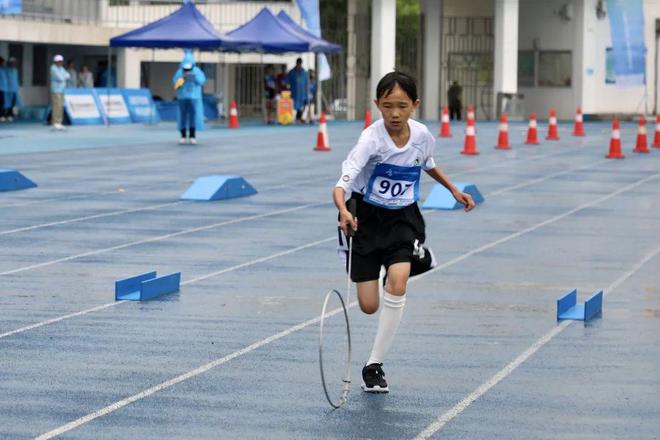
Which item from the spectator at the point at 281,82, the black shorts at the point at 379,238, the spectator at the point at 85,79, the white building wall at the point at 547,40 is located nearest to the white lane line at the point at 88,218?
the black shorts at the point at 379,238

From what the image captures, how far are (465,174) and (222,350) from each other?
17.6 metres

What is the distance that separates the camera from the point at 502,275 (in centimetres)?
1373

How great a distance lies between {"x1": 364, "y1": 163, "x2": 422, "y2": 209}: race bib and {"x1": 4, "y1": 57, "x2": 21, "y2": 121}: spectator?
117 ft

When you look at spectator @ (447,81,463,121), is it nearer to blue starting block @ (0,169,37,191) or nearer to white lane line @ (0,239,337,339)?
blue starting block @ (0,169,37,191)

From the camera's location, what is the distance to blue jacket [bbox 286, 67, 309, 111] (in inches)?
1890

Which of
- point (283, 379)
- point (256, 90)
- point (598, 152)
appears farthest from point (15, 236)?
point (256, 90)

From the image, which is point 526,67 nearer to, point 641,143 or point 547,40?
point 547,40

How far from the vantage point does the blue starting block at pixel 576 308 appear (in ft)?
36.7

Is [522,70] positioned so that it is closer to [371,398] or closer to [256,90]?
[256,90]

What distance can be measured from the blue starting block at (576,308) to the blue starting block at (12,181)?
12.1 m

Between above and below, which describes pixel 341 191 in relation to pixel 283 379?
above

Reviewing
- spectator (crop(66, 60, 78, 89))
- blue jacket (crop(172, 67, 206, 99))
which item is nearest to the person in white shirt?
blue jacket (crop(172, 67, 206, 99))

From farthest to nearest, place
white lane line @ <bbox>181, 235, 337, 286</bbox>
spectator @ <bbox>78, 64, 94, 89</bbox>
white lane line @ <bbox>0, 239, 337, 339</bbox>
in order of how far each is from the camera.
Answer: spectator @ <bbox>78, 64, 94, 89</bbox>, white lane line @ <bbox>181, 235, 337, 286</bbox>, white lane line @ <bbox>0, 239, 337, 339</bbox>

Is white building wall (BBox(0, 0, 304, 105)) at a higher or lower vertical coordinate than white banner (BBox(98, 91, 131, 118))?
higher
